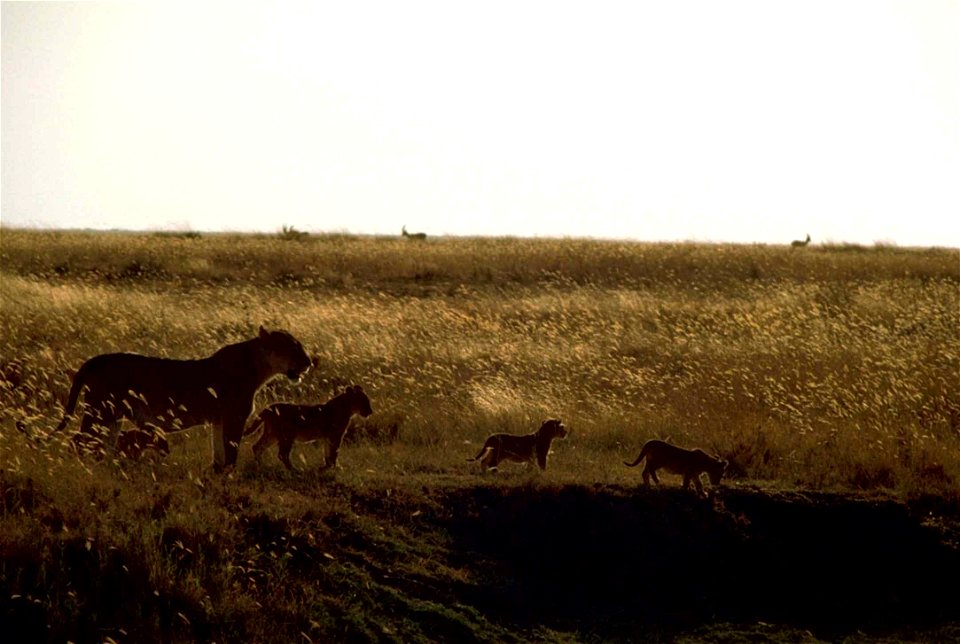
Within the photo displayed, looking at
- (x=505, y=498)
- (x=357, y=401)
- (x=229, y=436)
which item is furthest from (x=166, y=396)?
(x=505, y=498)

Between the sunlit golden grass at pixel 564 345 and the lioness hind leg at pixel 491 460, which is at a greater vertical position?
the sunlit golden grass at pixel 564 345

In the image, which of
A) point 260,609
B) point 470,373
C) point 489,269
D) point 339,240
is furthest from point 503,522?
point 339,240

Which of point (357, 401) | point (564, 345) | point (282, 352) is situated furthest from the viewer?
point (564, 345)

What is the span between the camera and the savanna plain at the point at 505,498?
31.1ft

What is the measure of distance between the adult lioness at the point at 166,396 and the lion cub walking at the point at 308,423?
1.16ft

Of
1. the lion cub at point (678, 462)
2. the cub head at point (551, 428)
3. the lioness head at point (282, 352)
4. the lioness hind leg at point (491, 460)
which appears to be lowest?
the lioness hind leg at point (491, 460)

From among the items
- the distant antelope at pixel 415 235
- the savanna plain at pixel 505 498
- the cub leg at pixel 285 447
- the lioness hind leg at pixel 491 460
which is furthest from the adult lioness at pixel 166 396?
the distant antelope at pixel 415 235

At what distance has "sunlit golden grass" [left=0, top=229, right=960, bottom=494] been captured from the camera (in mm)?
14266

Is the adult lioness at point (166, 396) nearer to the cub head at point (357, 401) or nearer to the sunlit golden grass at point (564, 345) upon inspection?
the sunlit golden grass at point (564, 345)

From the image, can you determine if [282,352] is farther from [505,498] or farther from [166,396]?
[505,498]

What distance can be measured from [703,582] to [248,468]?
4.24 metres

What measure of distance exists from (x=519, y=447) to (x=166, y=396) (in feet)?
11.6

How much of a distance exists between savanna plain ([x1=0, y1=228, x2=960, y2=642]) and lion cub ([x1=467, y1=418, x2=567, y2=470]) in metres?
0.17

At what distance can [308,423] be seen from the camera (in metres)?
12.1
